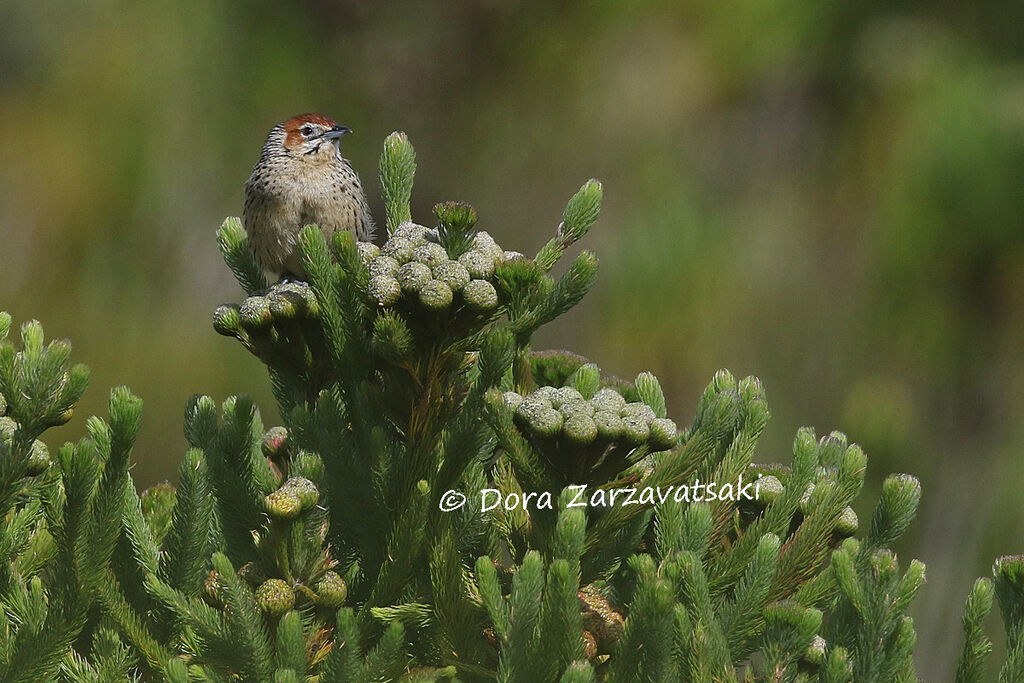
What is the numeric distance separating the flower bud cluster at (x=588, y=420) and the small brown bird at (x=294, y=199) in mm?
1602

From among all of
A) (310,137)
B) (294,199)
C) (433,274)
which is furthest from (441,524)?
(310,137)

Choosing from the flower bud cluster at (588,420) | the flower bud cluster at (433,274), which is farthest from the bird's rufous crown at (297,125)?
the flower bud cluster at (588,420)

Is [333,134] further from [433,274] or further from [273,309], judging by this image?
[433,274]

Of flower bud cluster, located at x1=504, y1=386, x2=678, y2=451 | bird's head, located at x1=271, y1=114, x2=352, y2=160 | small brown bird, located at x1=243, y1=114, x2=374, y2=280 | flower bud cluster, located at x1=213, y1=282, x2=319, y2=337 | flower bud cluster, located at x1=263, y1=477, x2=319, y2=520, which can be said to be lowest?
flower bud cluster, located at x1=263, y1=477, x2=319, y2=520

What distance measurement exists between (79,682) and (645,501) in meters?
0.75

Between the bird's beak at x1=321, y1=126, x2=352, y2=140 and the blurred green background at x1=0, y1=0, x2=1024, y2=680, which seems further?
the blurred green background at x1=0, y1=0, x2=1024, y2=680

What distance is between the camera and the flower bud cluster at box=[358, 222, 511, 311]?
1.38 metres

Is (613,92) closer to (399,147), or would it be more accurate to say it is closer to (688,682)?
(399,147)

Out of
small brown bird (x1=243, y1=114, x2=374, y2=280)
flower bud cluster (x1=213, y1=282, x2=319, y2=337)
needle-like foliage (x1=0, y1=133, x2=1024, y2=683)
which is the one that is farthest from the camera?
small brown bird (x1=243, y1=114, x2=374, y2=280)

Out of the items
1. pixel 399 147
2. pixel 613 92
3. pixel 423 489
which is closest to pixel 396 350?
pixel 423 489

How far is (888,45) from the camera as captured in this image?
5.70 m

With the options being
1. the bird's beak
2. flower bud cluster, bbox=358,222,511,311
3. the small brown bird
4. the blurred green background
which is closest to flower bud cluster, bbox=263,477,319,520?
flower bud cluster, bbox=358,222,511,311

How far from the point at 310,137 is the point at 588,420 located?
212 cm

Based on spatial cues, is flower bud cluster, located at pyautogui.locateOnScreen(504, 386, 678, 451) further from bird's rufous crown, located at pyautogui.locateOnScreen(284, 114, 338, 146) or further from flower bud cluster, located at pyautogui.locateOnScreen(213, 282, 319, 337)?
bird's rufous crown, located at pyautogui.locateOnScreen(284, 114, 338, 146)
